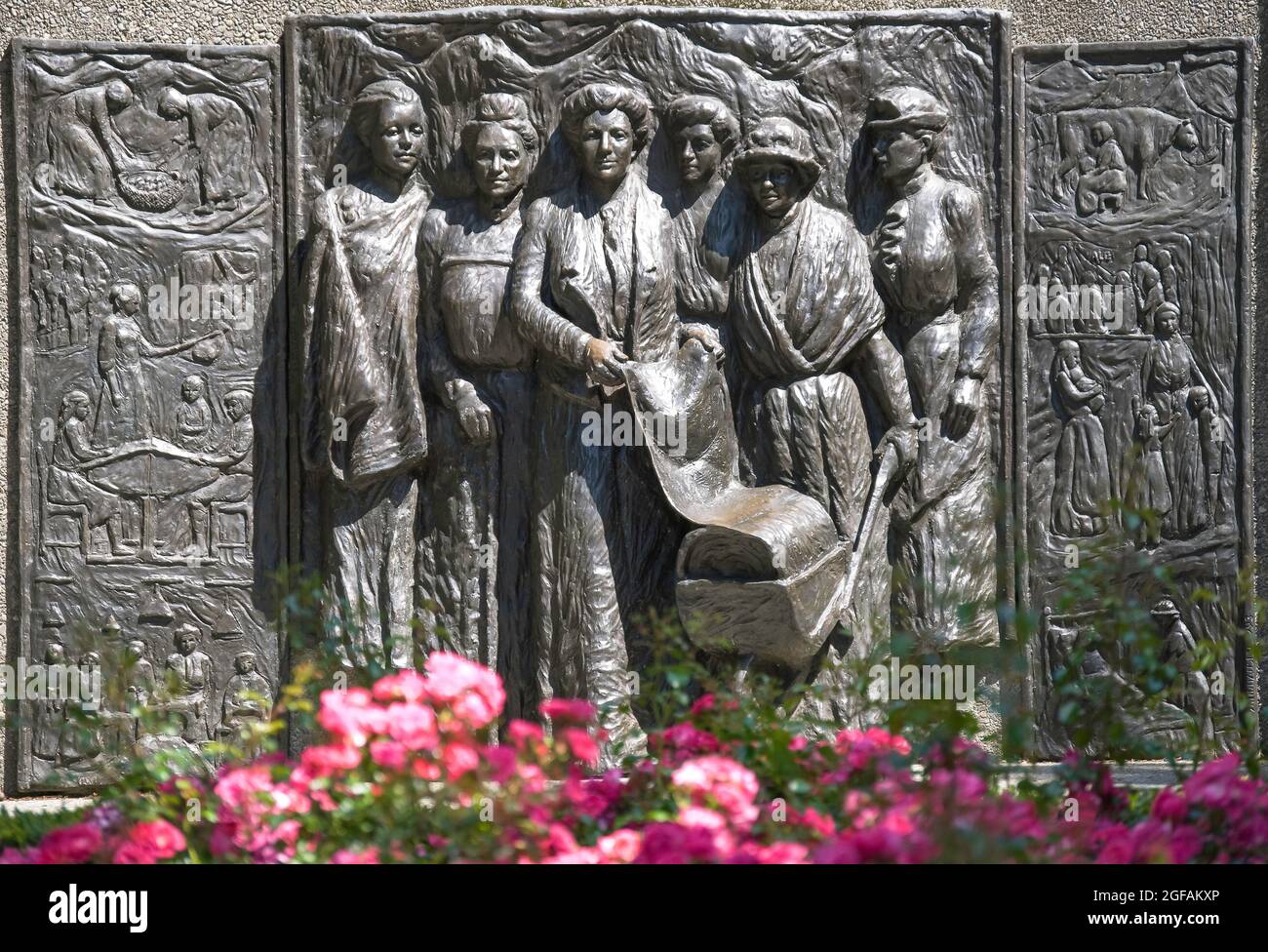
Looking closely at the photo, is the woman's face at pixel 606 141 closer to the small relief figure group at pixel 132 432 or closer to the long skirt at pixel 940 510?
the long skirt at pixel 940 510

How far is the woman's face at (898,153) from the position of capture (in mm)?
5781

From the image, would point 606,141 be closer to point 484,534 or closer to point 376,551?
point 484,534

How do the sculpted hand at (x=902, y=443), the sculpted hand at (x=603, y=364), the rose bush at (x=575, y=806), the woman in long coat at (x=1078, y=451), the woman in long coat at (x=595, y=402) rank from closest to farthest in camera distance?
the rose bush at (x=575, y=806), the sculpted hand at (x=603, y=364), the woman in long coat at (x=595, y=402), the sculpted hand at (x=902, y=443), the woman in long coat at (x=1078, y=451)

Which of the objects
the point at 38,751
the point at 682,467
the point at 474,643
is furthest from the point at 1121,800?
the point at 38,751

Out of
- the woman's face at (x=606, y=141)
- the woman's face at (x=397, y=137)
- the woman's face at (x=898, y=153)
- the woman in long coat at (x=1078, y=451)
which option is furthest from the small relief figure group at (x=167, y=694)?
the woman in long coat at (x=1078, y=451)

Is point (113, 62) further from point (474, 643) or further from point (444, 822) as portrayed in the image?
point (444, 822)

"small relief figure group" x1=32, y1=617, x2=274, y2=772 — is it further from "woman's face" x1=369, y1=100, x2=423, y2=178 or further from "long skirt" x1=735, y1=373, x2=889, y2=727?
"long skirt" x1=735, y1=373, x2=889, y2=727

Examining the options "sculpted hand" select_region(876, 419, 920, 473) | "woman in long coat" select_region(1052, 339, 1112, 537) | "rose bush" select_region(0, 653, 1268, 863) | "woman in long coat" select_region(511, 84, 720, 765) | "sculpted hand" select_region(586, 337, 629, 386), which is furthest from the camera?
"woman in long coat" select_region(1052, 339, 1112, 537)

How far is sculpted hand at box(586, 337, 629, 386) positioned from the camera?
18.3ft

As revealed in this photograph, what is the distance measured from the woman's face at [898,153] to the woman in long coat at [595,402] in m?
0.80

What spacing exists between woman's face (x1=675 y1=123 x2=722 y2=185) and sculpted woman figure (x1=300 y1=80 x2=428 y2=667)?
93 cm

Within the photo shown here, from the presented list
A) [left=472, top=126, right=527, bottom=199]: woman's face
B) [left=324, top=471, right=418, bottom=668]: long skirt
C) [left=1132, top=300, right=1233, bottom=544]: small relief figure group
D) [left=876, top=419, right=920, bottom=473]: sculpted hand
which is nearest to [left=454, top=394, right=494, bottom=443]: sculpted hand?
[left=324, top=471, right=418, bottom=668]: long skirt

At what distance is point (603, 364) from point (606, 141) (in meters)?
0.79
